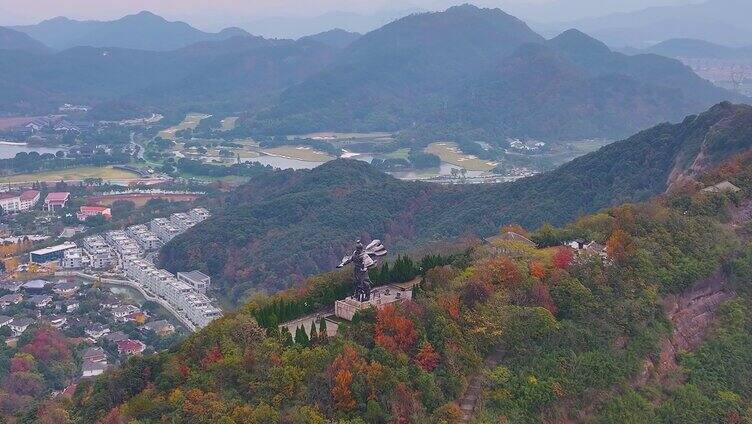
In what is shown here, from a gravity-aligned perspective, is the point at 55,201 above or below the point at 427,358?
below

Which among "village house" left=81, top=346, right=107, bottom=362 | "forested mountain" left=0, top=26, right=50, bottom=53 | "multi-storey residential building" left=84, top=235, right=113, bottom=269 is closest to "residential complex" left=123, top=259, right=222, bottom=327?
"multi-storey residential building" left=84, top=235, right=113, bottom=269

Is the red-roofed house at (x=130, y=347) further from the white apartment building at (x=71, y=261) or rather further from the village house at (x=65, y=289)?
the white apartment building at (x=71, y=261)

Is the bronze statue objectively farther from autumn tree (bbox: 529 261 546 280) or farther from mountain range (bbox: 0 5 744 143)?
mountain range (bbox: 0 5 744 143)

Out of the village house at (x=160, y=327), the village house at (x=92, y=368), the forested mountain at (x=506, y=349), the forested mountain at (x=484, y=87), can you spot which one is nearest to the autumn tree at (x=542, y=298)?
the forested mountain at (x=506, y=349)

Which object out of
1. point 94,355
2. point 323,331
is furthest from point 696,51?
point 323,331

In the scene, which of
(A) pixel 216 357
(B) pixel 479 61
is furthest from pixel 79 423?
(B) pixel 479 61

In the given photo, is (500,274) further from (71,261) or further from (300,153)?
(300,153)
